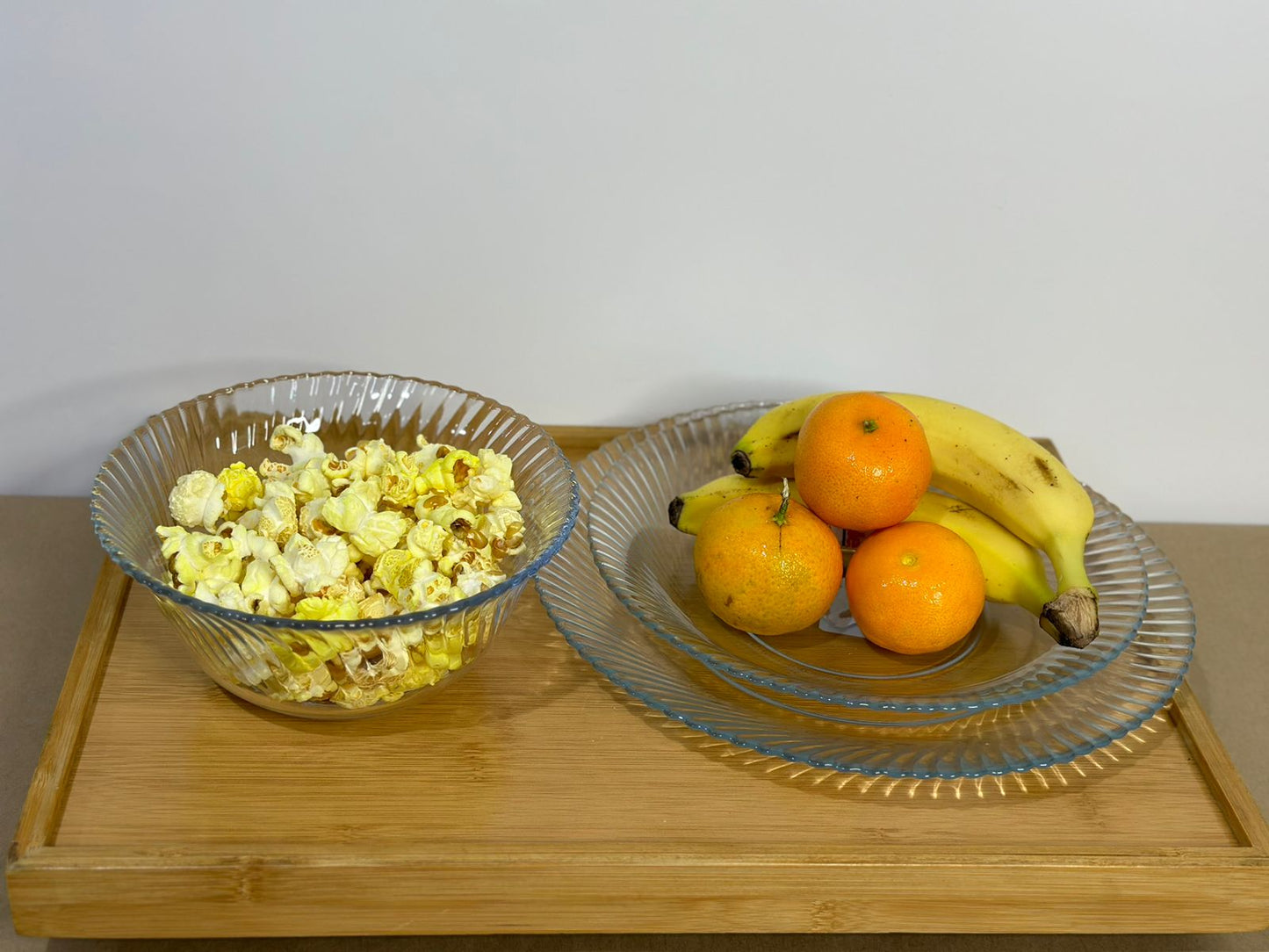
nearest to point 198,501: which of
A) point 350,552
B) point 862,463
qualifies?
point 350,552

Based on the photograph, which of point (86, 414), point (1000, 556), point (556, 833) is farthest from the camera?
point (86, 414)

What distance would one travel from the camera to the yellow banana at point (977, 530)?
0.73 metres

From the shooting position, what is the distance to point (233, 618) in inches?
22.4

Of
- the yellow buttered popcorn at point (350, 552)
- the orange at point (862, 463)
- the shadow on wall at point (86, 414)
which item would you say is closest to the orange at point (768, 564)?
the orange at point (862, 463)

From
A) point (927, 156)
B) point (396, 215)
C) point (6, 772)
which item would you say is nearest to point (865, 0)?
point (927, 156)

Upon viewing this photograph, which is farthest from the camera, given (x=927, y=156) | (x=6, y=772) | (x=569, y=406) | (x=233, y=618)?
(x=569, y=406)

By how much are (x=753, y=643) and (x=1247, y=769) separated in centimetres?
36

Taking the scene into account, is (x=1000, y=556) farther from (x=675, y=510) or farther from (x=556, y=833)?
(x=556, y=833)

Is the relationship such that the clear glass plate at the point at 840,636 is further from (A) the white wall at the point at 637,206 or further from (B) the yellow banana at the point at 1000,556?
(A) the white wall at the point at 637,206

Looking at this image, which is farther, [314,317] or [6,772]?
[314,317]

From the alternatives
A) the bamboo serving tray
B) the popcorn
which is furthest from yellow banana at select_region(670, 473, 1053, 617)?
the popcorn

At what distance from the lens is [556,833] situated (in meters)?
0.59

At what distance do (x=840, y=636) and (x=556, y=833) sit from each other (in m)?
0.24

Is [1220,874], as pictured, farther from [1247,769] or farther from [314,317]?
[314,317]
